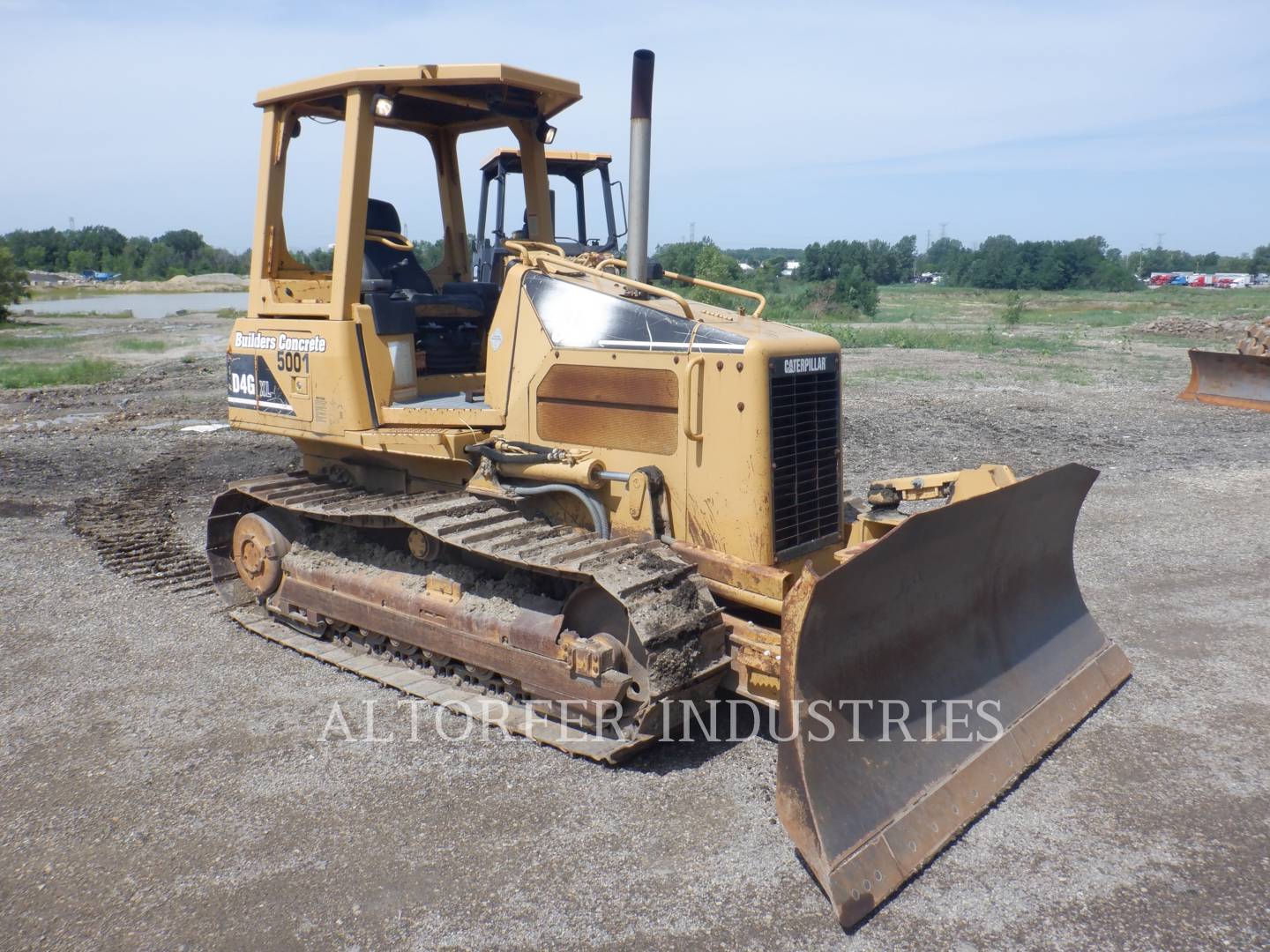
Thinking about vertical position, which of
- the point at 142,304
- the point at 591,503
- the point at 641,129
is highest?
the point at 142,304

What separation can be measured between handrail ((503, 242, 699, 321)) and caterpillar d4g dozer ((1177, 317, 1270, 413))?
13.2 metres

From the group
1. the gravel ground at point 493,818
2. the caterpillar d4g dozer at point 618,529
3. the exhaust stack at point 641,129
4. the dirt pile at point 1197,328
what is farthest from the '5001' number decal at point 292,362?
the dirt pile at point 1197,328

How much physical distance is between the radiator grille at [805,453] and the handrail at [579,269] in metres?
0.60

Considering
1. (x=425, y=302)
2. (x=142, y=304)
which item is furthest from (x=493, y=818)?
(x=142, y=304)

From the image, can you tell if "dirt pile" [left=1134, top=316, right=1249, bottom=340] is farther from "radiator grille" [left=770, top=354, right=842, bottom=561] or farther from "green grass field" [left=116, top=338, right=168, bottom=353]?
"radiator grille" [left=770, top=354, right=842, bottom=561]

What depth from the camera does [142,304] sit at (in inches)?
2179

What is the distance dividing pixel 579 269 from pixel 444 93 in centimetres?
135

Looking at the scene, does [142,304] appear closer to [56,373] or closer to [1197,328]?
[56,373]

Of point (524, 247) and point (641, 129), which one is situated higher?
point (641, 129)

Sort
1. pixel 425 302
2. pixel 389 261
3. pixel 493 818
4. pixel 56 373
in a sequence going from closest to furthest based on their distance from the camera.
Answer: pixel 493 818 → pixel 425 302 → pixel 389 261 → pixel 56 373

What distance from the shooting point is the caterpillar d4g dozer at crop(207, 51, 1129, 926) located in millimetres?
4039

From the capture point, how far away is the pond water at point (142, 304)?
156 feet

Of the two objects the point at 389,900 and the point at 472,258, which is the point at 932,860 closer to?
the point at 389,900

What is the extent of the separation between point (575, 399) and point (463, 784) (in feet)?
6.31
